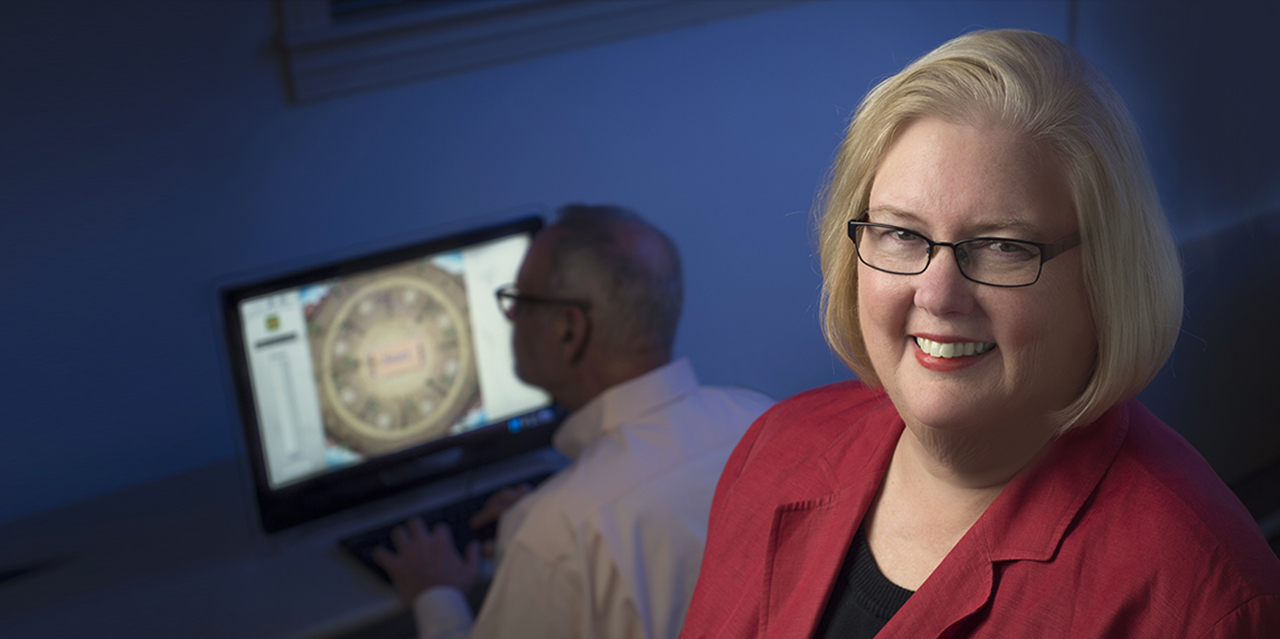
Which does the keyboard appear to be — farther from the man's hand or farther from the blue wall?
the blue wall

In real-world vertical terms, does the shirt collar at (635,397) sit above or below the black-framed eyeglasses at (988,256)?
below

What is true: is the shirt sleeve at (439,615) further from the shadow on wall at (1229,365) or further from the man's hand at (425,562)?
the shadow on wall at (1229,365)

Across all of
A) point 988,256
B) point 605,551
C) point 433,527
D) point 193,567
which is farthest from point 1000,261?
point 193,567

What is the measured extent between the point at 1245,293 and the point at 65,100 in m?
1.92

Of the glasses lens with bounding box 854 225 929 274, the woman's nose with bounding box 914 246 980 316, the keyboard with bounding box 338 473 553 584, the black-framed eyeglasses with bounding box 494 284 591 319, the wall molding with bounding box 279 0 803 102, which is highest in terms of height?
the wall molding with bounding box 279 0 803 102

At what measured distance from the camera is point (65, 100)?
1.74 meters

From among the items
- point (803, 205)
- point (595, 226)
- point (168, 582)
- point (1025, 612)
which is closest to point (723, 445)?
point (595, 226)

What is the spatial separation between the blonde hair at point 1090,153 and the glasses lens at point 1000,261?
0.04m

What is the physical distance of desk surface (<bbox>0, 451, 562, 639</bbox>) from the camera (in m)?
1.52

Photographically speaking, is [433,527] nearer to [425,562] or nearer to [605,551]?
[425,562]

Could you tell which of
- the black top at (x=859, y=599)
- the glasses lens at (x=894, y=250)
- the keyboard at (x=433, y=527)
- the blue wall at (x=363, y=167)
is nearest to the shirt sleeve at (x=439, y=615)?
the keyboard at (x=433, y=527)

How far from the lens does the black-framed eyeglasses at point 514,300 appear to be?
1.64m

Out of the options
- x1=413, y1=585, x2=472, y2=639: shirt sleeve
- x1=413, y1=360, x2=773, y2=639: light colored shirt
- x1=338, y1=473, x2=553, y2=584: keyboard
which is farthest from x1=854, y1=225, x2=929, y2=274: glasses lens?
x1=338, y1=473, x2=553, y2=584: keyboard

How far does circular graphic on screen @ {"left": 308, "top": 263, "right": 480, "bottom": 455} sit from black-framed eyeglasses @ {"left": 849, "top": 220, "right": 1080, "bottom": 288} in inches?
44.2
